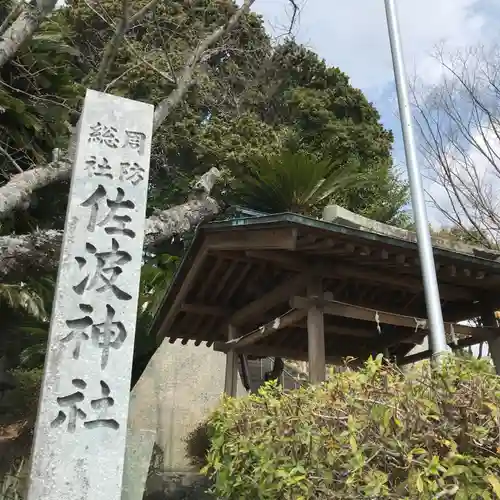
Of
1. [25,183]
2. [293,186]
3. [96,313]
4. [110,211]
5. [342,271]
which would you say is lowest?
[96,313]

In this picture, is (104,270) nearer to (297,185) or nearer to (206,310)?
(206,310)

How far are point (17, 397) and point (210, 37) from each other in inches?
350

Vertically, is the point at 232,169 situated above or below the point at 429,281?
above

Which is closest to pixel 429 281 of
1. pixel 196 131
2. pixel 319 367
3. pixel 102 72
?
pixel 319 367

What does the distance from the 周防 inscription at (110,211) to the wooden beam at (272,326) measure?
9.25 ft

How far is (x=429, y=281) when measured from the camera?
14.2 feet

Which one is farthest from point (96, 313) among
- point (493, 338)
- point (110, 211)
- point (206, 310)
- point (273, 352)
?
point (493, 338)

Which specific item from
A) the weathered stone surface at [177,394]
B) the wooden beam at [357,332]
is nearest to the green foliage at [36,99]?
the weathered stone surface at [177,394]

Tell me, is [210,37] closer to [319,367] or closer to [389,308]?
[389,308]

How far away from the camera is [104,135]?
3930 millimetres

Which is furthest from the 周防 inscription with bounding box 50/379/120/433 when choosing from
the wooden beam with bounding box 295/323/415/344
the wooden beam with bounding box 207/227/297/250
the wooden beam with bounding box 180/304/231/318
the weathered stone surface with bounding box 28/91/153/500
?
the wooden beam with bounding box 295/323/415/344

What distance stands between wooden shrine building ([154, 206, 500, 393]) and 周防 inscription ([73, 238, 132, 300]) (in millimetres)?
1870

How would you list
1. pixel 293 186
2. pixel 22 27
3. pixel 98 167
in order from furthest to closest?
pixel 293 186 → pixel 22 27 → pixel 98 167

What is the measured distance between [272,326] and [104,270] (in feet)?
10.4
